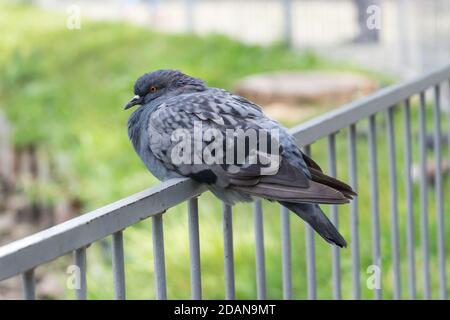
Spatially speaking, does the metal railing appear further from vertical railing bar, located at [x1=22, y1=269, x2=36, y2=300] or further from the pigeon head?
the pigeon head

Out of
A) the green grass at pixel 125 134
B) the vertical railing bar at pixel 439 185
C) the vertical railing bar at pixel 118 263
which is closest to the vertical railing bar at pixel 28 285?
the vertical railing bar at pixel 118 263

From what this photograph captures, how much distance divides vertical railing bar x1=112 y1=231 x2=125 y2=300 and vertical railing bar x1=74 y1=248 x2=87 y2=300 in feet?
0.34

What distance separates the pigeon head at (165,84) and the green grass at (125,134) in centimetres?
203

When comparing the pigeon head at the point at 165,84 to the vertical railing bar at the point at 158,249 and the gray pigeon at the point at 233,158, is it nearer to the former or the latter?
the gray pigeon at the point at 233,158

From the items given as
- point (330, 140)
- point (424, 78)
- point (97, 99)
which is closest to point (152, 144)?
point (330, 140)

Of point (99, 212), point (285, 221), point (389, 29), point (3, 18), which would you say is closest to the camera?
point (99, 212)

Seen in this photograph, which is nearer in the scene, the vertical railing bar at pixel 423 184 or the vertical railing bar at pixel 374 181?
the vertical railing bar at pixel 374 181

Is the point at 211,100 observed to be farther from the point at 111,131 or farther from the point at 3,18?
the point at 3,18

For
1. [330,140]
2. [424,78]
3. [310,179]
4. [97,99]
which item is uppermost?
[97,99]

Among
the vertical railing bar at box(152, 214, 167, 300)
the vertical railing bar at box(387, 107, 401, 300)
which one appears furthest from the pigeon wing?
the vertical railing bar at box(387, 107, 401, 300)

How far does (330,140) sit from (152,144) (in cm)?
49

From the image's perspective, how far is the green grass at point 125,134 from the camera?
490 centimetres
